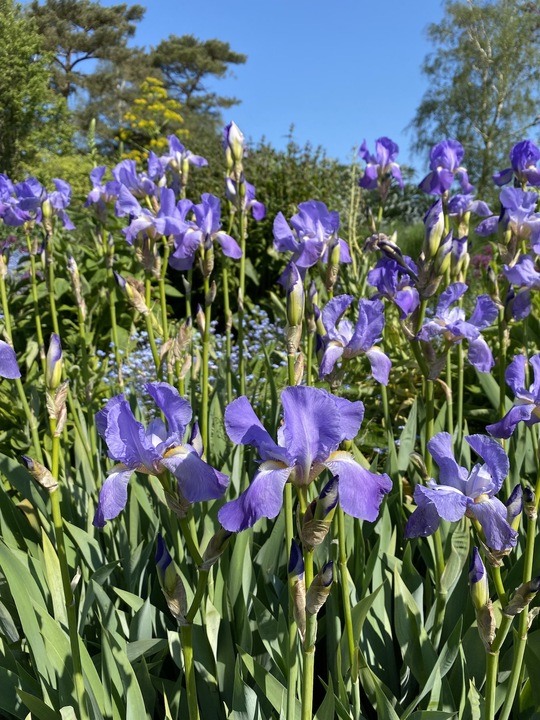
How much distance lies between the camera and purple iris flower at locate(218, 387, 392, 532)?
0.83m

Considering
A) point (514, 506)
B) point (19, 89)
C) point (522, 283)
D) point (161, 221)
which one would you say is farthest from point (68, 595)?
point (19, 89)

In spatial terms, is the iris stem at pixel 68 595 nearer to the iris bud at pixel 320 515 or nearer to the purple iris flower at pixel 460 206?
the iris bud at pixel 320 515

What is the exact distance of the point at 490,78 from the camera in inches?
1021

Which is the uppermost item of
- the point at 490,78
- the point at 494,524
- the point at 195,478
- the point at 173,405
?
the point at 490,78

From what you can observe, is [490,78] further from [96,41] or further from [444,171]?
[444,171]

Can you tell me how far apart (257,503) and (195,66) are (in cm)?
4324

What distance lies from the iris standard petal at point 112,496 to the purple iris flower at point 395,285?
1.03 metres

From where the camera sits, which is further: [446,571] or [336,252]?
[336,252]

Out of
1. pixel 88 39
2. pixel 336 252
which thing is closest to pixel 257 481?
pixel 336 252

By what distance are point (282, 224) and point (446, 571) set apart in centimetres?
114

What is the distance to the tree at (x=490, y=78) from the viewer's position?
2523 centimetres

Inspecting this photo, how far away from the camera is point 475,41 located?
84.7 ft

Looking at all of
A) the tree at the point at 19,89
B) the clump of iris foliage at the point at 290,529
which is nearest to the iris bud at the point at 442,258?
the clump of iris foliage at the point at 290,529

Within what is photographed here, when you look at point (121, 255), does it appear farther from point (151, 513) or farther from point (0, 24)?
point (151, 513)
